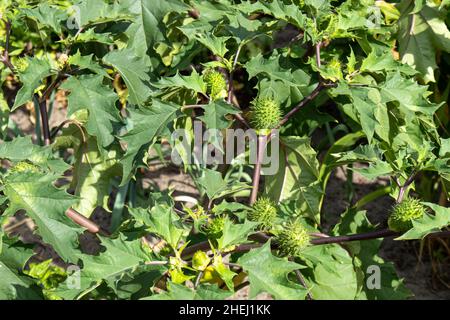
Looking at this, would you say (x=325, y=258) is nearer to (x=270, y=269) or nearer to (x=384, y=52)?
(x=270, y=269)

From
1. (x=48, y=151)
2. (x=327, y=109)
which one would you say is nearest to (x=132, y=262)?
(x=48, y=151)

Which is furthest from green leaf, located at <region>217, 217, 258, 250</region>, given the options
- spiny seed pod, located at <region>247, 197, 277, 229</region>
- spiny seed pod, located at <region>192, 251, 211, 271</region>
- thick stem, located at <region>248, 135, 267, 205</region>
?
thick stem, located at <region>248, 135, 267, 205</region>

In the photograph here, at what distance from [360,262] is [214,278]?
41cm

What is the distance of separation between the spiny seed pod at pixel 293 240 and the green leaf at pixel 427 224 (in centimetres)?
22

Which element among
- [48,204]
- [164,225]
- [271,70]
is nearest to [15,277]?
[48,204]

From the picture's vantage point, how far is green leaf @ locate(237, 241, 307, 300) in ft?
4.35

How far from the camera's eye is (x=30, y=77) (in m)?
1.63

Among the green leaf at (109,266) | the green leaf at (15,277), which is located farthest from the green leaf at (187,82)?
the green leaf at (15,277)

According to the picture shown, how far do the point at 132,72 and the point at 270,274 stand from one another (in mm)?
724

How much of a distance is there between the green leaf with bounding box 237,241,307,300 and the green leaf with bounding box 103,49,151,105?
599 mm

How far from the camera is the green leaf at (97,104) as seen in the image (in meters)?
1.68

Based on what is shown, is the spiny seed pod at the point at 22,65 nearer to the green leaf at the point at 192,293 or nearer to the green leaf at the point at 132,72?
the green leaf at the point at 132,72
